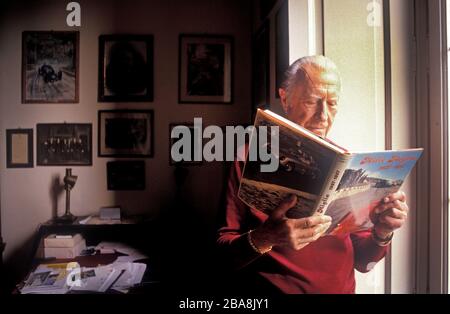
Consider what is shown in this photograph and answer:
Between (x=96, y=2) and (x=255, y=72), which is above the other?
(x=96, y=2)

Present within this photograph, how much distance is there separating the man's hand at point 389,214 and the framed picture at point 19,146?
960mm

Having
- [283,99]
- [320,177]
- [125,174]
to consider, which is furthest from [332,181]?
[125,174]

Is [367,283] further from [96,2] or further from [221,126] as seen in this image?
[96,2]

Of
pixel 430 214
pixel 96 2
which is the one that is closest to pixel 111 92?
pixel 96 2

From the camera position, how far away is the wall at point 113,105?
2.71 ft

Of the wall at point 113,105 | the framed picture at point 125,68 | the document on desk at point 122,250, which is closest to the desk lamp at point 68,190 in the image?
the wall at point 113,105

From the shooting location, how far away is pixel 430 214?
0.85 meters

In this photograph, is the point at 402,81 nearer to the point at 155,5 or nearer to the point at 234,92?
the point at 234,92

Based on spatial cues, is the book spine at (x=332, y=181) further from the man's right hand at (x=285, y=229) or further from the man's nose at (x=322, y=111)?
the man's nose at (x=322, y=111)

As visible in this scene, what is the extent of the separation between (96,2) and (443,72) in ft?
3.23

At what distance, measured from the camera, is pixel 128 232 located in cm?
87

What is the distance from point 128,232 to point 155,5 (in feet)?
2.19

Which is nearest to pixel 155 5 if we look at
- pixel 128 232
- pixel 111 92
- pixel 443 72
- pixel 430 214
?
pixel 111 92
